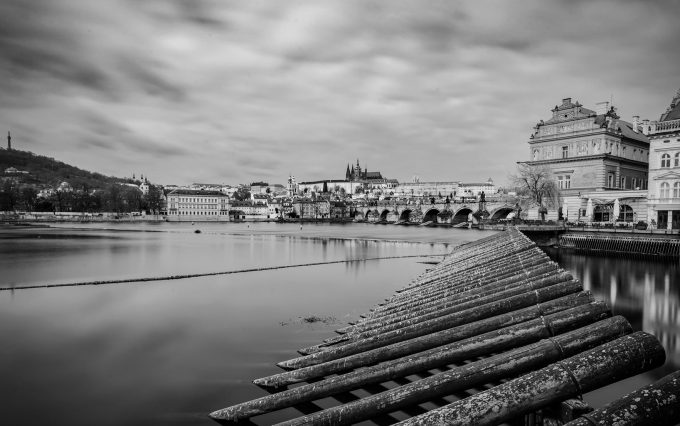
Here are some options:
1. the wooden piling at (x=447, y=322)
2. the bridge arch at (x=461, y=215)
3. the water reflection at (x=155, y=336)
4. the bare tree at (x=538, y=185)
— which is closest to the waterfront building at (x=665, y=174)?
the bare tree at (x=538, y=185)

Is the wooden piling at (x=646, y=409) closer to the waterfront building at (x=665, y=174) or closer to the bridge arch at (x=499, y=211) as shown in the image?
the waterfront building at (x=665, y=174)

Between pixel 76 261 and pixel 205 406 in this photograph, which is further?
pixel 76 261

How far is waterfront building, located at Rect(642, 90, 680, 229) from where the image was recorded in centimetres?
4022

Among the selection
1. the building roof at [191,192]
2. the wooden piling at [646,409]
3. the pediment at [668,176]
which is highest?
the building roof at [191,192]

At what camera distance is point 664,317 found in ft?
57.2

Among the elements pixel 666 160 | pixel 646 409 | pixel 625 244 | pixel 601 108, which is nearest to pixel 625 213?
pixel 666 160

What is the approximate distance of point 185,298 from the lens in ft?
69.1

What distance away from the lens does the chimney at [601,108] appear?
6209 cm

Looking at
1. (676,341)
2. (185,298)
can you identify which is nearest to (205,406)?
(185,298)

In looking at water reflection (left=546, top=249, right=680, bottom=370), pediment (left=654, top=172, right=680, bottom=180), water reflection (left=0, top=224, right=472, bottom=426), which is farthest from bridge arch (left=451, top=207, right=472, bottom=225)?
water reflection (left=0, top=224, right=472, bottom=426)

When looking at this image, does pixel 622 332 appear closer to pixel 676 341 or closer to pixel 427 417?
pixel 427 417

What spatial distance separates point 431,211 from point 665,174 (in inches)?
3600

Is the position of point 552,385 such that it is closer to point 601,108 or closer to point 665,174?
point 665,174

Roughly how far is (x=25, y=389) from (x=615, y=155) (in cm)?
6707
